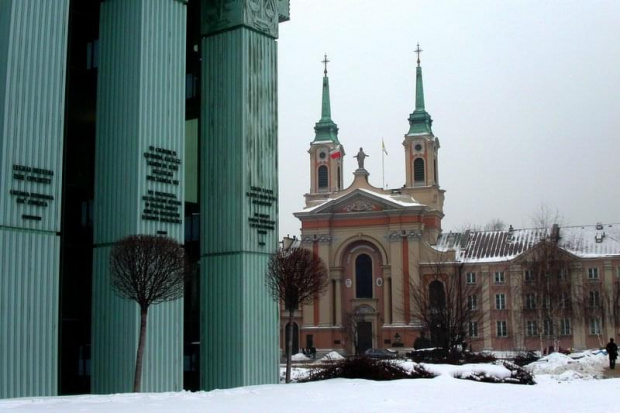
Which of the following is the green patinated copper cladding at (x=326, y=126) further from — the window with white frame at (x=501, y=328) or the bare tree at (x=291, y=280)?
the bare tree at (x=291, y=280)

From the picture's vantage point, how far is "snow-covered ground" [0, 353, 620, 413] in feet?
52.2

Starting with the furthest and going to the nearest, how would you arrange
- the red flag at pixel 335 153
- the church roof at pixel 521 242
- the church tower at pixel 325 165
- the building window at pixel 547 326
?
1. the church tower at pixel 325 165
2. the red flag at pixel 335 153
3. the church roof at pixel 521 242
4. the building window at pixel 547 326

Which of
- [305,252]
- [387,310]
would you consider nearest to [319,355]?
[387,310]

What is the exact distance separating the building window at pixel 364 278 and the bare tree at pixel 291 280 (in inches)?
2109

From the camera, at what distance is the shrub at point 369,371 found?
77.2 feet

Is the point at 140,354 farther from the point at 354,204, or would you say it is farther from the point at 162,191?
the point at 354,204

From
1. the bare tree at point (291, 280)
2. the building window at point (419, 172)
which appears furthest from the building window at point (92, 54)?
the building window at point (419, 172)

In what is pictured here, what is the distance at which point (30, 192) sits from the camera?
21.9 meters

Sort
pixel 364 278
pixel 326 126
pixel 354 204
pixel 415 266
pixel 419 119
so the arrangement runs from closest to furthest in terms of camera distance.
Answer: pixel 415 266, pixel 364 278, pixel 354 204, pixel 419 119, pixel 326 126

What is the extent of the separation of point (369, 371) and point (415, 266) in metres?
55.5

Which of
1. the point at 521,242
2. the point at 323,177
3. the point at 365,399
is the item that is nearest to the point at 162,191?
the point at 365,399

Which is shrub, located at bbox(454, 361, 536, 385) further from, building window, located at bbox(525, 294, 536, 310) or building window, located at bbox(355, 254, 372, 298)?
building window, located at bbox(355, 254, 372, 298)

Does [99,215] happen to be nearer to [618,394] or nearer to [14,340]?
[14,340]

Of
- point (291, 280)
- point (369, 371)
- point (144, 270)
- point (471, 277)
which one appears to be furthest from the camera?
point (471, 277)
